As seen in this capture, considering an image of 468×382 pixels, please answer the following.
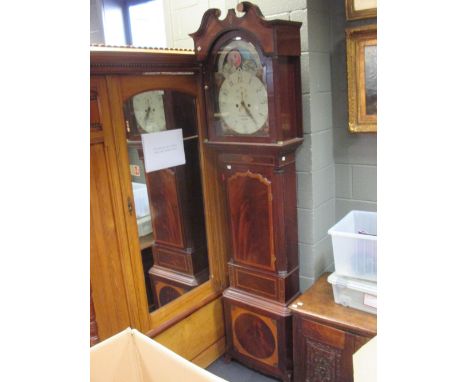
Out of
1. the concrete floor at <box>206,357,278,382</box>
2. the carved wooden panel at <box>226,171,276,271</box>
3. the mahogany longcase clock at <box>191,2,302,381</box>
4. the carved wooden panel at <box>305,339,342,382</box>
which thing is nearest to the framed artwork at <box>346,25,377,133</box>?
the mahogany longcase clock at <box>191,2,302,381</box>

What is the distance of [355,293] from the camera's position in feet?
5.34

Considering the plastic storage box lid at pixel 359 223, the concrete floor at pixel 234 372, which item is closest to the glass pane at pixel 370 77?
the plastic storage box lid at pixel 359 223

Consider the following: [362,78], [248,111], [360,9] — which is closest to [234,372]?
[248,111]

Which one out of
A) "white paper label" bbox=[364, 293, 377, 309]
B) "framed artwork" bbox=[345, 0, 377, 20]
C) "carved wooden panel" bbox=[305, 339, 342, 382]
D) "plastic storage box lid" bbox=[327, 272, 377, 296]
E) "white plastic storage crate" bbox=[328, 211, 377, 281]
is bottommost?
"carved wooden panel" bbox=[305, 339, 342, 382]

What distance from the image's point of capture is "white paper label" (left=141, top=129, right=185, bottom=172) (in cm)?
162

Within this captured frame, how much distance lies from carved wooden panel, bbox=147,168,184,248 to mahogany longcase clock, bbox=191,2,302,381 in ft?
0.78

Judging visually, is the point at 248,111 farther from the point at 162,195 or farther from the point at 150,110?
the point at 162,195

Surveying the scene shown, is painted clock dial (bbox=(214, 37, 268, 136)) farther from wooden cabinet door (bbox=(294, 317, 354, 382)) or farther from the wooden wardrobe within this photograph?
wooden cabinet door (bbox=(294, 317, 354, 382))

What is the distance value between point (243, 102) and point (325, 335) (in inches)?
40.5
